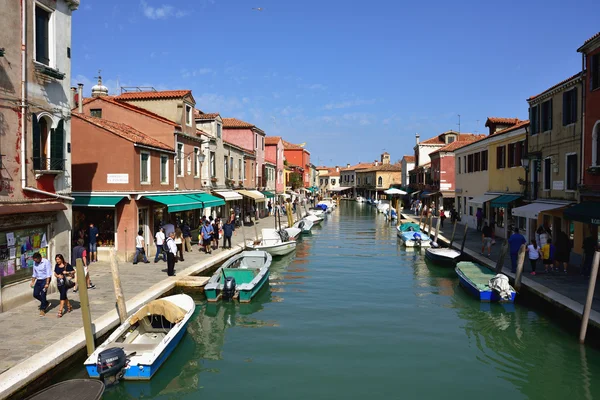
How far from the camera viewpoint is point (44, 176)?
13.6 m

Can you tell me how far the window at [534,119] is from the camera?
2294 cm

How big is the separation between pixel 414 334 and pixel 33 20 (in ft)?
Answer: 43.6

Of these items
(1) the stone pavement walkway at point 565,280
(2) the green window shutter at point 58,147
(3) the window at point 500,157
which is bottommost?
(1) the stone pavement walkway at point 565,280

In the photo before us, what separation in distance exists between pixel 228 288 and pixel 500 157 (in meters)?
20.4

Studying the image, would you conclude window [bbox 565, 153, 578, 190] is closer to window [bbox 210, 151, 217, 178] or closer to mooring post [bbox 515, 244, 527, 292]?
mooring post [bbox 515, 244, 527, 292]

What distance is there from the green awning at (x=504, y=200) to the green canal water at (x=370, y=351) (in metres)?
8.66

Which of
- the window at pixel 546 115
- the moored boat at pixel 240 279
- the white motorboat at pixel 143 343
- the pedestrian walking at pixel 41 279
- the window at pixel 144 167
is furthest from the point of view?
the window at pixel 546 115

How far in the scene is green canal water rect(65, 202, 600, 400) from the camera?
9711 mm

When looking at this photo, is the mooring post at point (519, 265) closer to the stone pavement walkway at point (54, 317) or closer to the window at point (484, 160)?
the stone pavement walkway at point (54, 317)

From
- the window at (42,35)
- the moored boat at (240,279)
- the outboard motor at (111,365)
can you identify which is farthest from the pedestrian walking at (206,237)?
the outboard motor at (111,365)

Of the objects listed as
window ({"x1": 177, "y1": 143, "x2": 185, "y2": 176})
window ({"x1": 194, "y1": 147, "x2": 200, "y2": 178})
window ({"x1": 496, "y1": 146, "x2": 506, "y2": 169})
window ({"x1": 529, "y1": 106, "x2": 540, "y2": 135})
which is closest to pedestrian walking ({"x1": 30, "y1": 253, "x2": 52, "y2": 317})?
window ({"x1": 177, "y1": 143, "x2": 185, "y2": 176})

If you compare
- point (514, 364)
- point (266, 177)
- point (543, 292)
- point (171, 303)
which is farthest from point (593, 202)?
point (266, 177)

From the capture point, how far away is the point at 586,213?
1588 centimetres

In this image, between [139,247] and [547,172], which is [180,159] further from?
[547,172]
